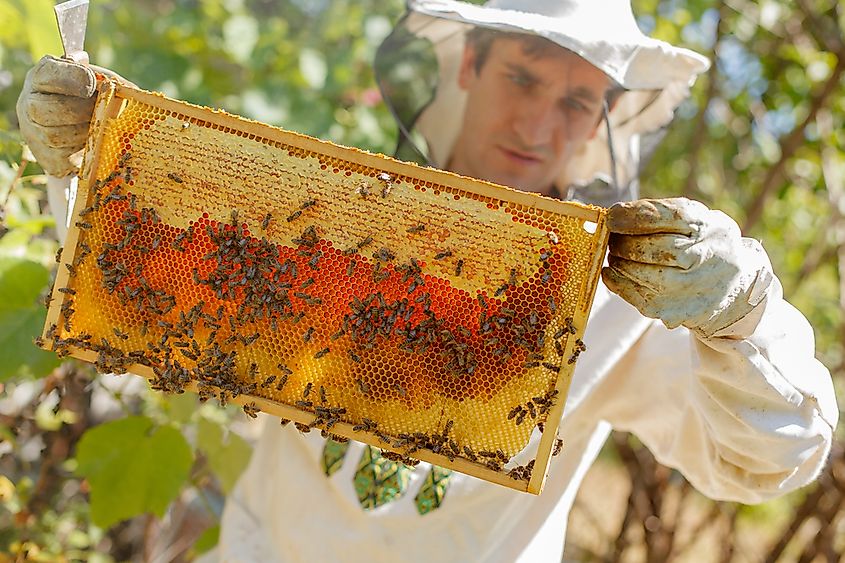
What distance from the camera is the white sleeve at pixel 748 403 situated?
157cm

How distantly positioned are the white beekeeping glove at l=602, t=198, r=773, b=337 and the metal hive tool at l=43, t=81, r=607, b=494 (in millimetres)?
81

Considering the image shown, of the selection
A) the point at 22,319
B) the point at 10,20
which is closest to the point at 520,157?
the point at 22,319

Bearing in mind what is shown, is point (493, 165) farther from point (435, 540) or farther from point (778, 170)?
point (778, 170)

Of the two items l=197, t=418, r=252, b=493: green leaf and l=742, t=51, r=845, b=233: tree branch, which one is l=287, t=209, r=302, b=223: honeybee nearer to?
A: l=197, t=418, r=252, b=493: green leaf

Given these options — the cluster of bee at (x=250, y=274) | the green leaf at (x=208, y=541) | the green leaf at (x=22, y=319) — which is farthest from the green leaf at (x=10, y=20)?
the green leaf at (x=208, y=541)

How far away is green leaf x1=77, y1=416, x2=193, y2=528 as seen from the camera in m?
2.26

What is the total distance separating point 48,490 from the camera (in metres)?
3.20

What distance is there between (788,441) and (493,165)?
1.13 m

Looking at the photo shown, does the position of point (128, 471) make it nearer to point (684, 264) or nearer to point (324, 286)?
point (324, 286)

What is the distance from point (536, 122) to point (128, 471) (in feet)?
5.19

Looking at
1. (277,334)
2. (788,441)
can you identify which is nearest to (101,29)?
(277,334)

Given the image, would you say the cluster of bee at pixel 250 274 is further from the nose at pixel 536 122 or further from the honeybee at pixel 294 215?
the nose at pixel 536 122

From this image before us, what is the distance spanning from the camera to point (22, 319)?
2.06 metres

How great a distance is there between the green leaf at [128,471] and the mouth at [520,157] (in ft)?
4.30
